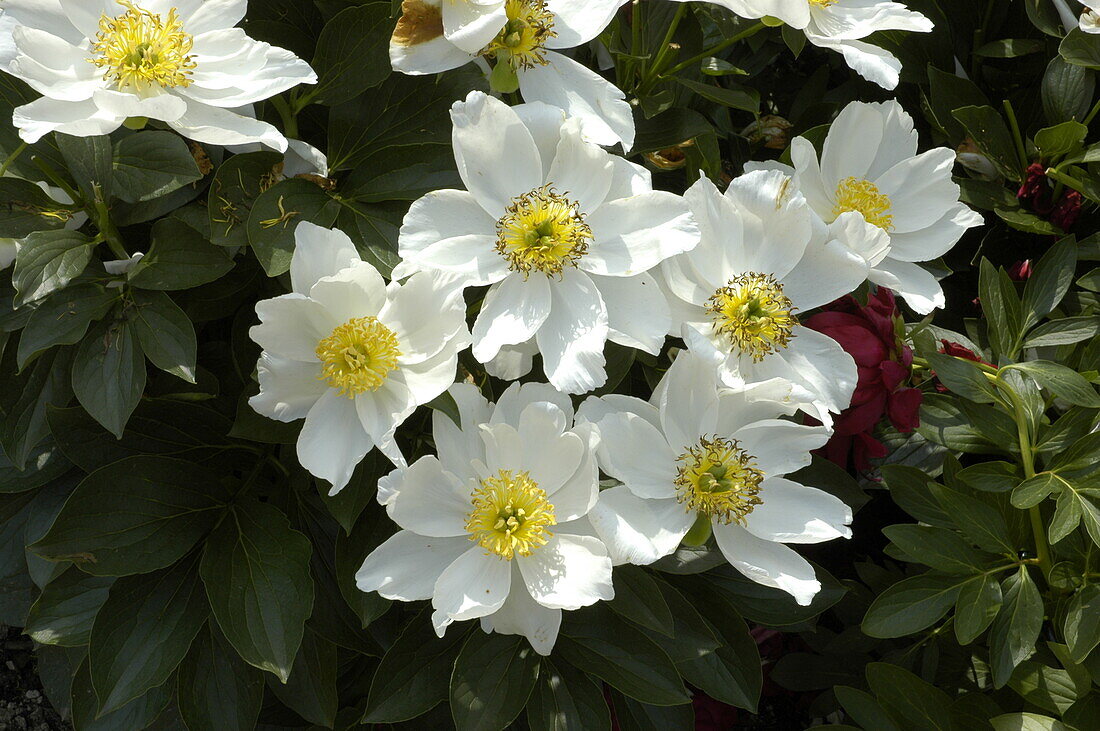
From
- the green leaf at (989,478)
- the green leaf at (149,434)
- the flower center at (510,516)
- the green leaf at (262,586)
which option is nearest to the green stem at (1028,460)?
the green leaf at (989,478)

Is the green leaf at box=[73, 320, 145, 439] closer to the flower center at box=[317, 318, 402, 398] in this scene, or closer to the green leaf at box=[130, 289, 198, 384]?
the green leaf at box=[130, 289, 198, 384]

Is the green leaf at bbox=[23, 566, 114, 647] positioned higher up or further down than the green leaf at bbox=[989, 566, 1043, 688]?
higher up

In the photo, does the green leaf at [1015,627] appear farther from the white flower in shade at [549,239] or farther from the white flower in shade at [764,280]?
the white flower in shade at [549,239]

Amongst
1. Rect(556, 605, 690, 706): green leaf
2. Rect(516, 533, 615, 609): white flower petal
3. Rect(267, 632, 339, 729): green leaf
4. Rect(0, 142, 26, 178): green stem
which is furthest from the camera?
Rect(267, 632, 339, 729): green leaf

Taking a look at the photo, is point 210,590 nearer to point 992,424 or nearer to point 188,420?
point 188,420

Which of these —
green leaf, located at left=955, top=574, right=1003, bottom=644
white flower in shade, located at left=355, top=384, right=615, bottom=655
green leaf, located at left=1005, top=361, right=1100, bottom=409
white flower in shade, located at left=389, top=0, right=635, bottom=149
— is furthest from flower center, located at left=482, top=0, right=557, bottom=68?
green leaf, located at left=955, top=574, right=1003, bottom=644

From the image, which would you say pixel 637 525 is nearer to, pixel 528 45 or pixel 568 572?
pixel 568 572

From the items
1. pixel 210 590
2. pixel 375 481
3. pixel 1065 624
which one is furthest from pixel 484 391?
pixel 1065 624
